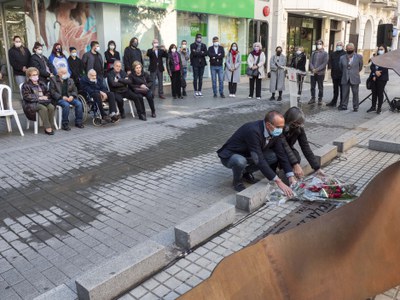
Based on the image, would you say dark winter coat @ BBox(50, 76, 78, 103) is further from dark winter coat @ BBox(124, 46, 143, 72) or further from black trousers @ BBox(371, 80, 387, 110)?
black trousers @ BBox(371, 80, 387, 110)

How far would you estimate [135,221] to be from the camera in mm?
4480

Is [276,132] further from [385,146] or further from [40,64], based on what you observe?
[40,64]

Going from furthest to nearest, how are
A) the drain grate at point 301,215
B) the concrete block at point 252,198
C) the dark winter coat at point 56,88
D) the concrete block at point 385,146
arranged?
the dark winter coat at point 56,88
the concrete block at point 385,146
the concrete block at point 252,198
the drain grate at point 301,215

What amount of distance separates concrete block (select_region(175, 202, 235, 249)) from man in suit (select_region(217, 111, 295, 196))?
0.83 metres

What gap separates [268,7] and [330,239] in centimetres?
1905

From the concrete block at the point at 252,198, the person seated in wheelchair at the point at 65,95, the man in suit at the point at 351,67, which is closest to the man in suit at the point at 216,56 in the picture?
the man in suit at the point at 351,67

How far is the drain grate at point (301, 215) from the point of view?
416cm

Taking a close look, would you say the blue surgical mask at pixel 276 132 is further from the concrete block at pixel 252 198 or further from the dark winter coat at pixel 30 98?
the dark winter coat at pixel 30 98

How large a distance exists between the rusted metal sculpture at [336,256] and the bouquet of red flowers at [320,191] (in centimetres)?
190

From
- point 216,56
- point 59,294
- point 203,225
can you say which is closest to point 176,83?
point 216,56

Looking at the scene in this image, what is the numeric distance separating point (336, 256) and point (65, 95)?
24.9 ft

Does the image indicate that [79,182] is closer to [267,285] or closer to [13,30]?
[267,285]

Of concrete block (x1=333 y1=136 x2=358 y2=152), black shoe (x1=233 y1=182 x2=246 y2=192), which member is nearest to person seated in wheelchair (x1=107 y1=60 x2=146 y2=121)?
concrete block (x1=333 y1=136 x2=358 y2=152)

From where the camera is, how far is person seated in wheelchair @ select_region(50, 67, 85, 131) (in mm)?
8578
